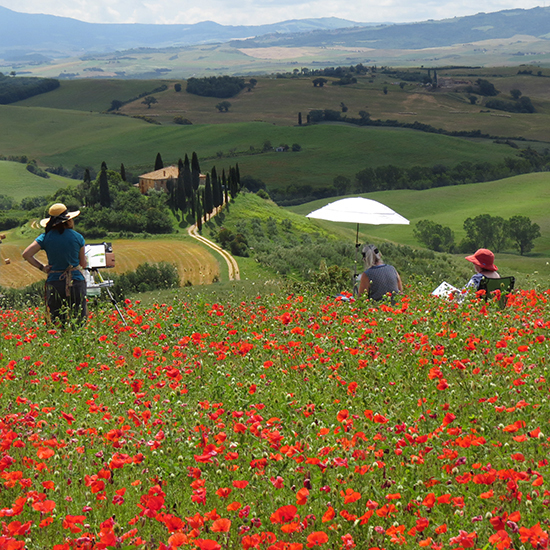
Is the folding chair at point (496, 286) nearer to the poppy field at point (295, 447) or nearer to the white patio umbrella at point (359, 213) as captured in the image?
the white patio umbrella at point (359, 213)

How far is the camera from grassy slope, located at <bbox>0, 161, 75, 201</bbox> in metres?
120

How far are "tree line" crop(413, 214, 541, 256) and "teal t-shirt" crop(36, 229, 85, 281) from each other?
8863 cm

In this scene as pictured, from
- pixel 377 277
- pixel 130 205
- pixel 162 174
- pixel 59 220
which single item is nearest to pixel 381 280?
pixel 377 277

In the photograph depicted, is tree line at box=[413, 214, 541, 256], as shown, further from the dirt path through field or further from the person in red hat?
the person in red hat

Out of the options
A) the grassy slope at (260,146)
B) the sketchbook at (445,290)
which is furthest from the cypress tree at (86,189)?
the grassy slope at (260,146)

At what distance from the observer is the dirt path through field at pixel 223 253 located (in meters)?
36.6

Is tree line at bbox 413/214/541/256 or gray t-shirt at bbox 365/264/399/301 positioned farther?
tree line at bbox 413/214/541/256

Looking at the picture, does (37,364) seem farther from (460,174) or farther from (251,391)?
(460,174)

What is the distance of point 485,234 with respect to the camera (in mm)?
98875

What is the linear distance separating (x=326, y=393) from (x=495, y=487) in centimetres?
223

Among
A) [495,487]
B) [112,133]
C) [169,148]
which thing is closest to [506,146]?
[169,148]

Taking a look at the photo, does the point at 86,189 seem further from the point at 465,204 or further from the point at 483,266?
the point at 465,204

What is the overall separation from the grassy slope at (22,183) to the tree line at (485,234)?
70.2 meters

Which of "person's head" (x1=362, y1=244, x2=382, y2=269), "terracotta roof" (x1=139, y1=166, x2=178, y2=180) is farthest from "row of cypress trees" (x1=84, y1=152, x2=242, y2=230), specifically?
"person's head" (x1=362, y1=244, x2=382, y2=269)
